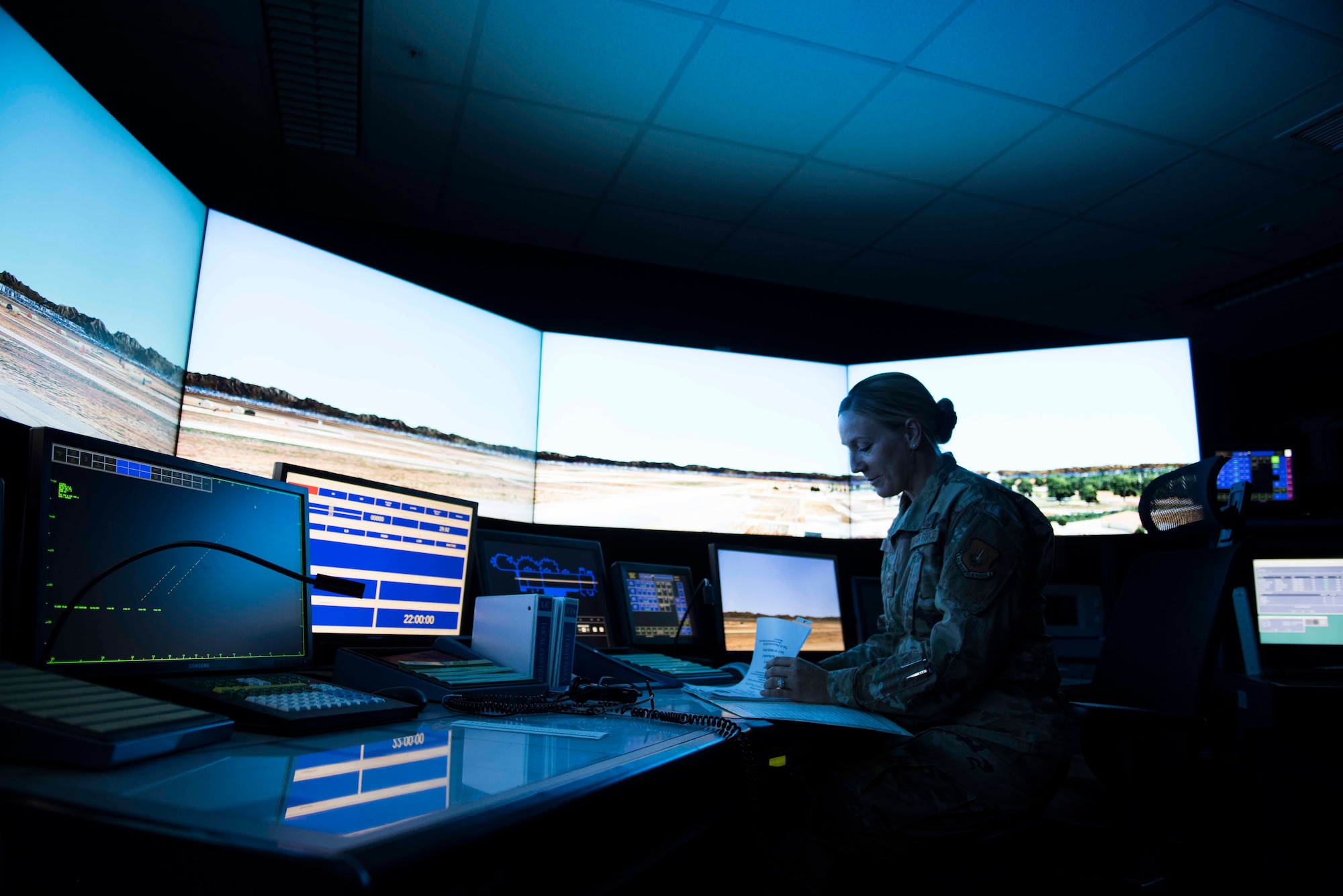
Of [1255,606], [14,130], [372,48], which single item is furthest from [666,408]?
[1255,606]

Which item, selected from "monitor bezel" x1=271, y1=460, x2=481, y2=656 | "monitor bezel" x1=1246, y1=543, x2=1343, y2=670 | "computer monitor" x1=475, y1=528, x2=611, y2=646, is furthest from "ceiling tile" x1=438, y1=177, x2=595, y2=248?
"monitor bezel" x1=1246, y1=543, x2=1343, y2=670

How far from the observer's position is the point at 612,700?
3.94ft

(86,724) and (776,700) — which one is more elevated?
(86,724)

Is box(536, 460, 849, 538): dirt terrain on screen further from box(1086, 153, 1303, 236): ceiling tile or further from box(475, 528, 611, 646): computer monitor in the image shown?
box(1086, 153, 1303, 236): ceiling tile

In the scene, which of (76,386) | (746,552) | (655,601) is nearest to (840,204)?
(746,552)

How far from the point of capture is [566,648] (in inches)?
53.7

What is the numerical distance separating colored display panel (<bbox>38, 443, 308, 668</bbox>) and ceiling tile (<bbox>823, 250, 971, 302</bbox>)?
125 inches

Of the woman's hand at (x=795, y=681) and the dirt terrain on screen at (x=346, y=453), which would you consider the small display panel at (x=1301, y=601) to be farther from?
the dirt terrain on screen at (x=346, y=453)

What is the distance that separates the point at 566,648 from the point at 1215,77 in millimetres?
2844

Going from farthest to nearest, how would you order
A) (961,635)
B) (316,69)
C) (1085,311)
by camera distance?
(1085,311) < (316,69) < (961,635)

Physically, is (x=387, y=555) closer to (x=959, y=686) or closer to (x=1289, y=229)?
(x=959, y=686)

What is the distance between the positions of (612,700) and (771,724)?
0.85 feet

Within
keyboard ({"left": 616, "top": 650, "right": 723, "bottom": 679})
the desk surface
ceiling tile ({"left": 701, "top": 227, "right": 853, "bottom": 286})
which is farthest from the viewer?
ceiling tile ({"left": 701, "top": 227, "right": 853, "bottom": 286})

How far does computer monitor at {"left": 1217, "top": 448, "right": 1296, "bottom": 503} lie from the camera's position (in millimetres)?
3670
